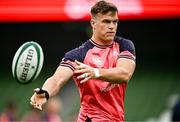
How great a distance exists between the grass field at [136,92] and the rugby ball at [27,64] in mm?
7302

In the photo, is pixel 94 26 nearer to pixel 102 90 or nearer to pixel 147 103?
pixel 102 90

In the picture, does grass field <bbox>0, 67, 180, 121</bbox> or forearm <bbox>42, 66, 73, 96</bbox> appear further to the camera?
grass field <bbox>0, 67, 180, 121</bbox>

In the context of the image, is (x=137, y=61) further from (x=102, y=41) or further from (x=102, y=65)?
(x=102, y=65)

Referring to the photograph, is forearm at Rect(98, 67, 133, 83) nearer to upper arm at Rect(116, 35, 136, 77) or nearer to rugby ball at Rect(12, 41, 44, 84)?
upper arm at Rect(116, 35, 136, 77)

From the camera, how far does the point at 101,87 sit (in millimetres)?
6727

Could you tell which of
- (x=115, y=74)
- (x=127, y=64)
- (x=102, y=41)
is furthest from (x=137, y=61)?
(x=115, y=74)

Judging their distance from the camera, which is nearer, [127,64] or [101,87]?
[127,64]

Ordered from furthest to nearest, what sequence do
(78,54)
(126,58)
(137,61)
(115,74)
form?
(137,61)
(78,54)
(126,58)
(115,74)

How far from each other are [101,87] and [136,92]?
849 centimetres

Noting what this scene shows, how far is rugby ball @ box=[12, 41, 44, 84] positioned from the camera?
284 inches

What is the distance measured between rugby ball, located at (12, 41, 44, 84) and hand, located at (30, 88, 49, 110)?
863 mm

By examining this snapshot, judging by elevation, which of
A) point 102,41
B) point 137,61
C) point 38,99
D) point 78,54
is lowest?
point 38,99

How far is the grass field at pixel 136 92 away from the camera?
14.8 meters

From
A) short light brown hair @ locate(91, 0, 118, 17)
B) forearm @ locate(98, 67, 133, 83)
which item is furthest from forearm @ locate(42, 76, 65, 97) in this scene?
short light brown hair @ locate(91, 0, 118, 17)
